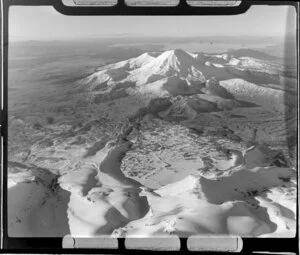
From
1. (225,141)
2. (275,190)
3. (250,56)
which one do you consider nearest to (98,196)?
(225,141)

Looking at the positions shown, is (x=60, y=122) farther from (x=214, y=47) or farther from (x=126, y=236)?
(x=214, y=47)

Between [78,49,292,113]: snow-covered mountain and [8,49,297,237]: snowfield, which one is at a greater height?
[78,49,292,113]: snow-covered mountain

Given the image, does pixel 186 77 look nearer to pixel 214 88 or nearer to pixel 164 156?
pixel 214 88

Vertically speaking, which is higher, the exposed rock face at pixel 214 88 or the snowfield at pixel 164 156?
the exposed rock face at pixel 214 88

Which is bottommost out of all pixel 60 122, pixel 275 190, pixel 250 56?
pixel 275 190

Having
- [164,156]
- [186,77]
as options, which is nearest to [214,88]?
[186,77]

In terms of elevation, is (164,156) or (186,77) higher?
(186,77)

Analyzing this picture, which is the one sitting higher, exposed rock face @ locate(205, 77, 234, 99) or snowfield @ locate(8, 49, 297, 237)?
exposed rock face @ locate(205, 77, 234, 99)

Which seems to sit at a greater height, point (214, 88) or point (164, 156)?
point (214, 88)

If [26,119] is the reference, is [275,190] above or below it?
below

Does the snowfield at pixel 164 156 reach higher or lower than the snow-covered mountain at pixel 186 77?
lower
